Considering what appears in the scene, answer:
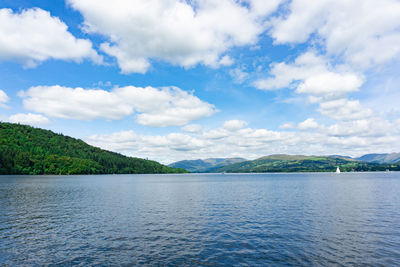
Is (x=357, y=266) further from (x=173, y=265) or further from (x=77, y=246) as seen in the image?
(x=77, y=246)

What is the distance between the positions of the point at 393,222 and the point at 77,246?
186 ft

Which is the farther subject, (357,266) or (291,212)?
(291,212)

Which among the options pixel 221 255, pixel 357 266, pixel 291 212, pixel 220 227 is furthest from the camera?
pixel 291 212

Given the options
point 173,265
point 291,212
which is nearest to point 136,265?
point 173,265

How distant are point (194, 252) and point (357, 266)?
726 inches

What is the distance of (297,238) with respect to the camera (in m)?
34.8

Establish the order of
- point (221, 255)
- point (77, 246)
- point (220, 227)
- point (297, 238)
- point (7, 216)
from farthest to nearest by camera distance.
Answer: point (7, 216) < point (220, 227) < point (297, 238) < point (77, 246) < point (221, 255)

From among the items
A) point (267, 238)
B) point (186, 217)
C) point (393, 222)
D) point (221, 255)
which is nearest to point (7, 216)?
point (186, 217)

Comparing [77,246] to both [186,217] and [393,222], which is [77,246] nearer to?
[186,217]

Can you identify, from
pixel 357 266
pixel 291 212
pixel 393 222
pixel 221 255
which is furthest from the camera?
pixel 291 212

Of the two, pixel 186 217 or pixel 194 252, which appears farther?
pixel 186 217

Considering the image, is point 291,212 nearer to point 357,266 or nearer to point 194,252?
point 357,266

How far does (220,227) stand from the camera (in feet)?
136

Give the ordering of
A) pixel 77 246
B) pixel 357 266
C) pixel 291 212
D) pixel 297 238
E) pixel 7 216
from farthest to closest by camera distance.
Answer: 1. pixel 291 212
2. pixel 7 216
3. pixel 297 238
4. pixel 77 246
5. pixel 357 266
